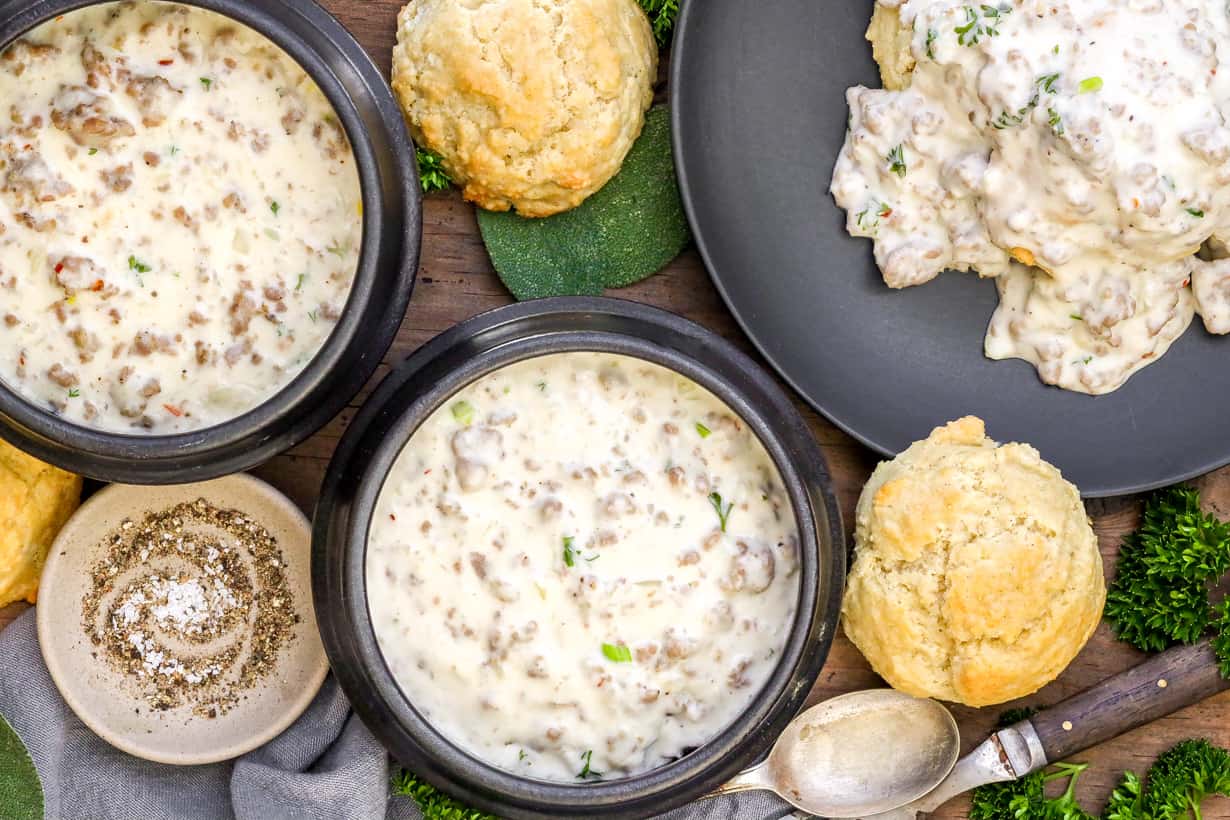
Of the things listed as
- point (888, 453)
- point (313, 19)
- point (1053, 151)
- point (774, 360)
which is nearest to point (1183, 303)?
point (1053, 151)

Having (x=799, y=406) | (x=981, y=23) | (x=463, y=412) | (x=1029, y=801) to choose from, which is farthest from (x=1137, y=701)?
(x=463, y=412)

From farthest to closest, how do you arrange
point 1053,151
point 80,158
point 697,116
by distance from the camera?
point 697,116 < point 1053,151 < point 80,158

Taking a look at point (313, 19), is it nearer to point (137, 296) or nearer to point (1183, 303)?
point (137, 296)

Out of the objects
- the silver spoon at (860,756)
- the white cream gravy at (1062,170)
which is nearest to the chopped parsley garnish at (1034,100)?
the white cream gravy at (1062,170)

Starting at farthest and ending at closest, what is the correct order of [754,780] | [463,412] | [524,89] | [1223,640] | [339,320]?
[754,780]
[1223,640]
[524,89]
[463,412]
[339,320]

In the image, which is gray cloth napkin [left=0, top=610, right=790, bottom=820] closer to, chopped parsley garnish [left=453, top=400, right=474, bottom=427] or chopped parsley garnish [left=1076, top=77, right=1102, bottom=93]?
chopped parsley garnish [left=453, top=400, right=474, bottom=427]

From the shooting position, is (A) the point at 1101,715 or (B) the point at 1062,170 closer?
(B) the point at 1062,170

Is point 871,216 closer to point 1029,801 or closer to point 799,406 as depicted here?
point 799,406
